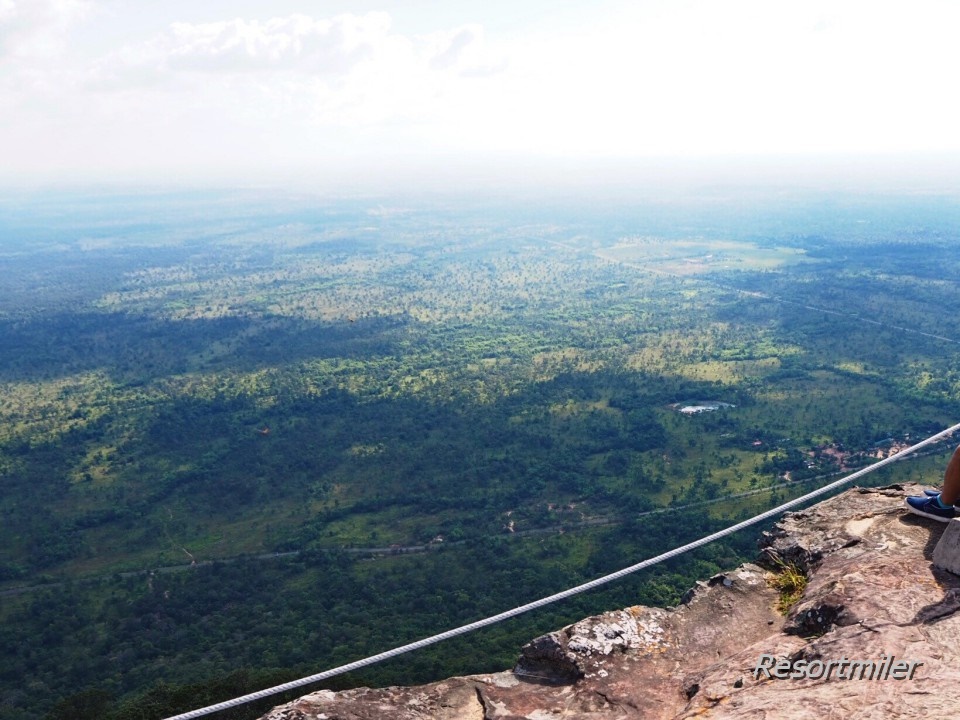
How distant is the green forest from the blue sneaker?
65.0 feet

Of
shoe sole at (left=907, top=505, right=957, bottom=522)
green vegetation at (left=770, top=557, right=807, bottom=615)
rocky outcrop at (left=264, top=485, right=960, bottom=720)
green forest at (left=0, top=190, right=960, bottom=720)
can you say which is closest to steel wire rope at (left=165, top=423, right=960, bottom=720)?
rocky outcrop at (left=264, top=485, right=960, bottom=720)

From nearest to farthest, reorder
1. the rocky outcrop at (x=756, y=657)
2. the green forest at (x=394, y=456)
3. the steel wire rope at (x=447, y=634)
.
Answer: the rocky outcrop at (x=756, y=657) → the steel wire rope at (x=447, y=634) → the green forest at (x=394, y=456)

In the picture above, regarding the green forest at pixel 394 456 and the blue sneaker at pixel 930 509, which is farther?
the green forest at pixel 394 456

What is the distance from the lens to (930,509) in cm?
781

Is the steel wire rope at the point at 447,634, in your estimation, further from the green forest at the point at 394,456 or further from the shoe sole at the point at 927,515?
the green forest at the point at 394,456

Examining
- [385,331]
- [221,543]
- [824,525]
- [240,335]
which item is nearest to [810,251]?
[385,331]

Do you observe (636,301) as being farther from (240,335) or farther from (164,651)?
(164,651)

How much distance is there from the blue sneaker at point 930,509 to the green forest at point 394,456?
19.8m

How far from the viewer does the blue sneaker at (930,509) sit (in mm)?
7641

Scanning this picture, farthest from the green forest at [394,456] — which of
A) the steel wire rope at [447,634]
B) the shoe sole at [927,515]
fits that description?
the shoe sole at [927,515]

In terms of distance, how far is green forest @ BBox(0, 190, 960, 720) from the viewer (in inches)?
1330

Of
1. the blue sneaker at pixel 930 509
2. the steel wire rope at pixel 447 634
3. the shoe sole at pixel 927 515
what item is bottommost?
the steel wire rope at pixel 447 634

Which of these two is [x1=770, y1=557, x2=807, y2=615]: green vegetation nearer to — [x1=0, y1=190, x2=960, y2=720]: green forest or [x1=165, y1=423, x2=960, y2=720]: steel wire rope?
[x1=165, y1=423, x2=960, y2=720]: steel wire rope

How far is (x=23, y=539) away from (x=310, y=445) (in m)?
22.0
